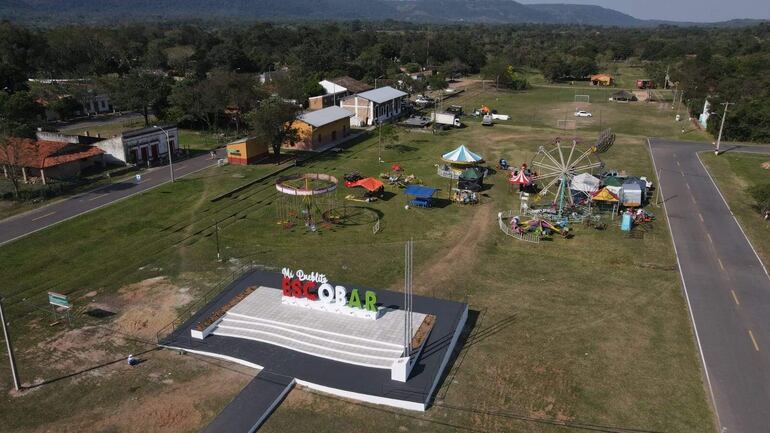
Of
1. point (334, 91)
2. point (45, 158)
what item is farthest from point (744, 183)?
point (45, 158)

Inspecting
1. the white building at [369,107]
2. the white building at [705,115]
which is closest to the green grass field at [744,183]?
the white building at [705,115]

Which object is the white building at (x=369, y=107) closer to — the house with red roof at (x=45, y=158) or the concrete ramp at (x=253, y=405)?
the house with red roof at (x=45, y=158)

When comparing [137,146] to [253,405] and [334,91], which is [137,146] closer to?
[253,405]

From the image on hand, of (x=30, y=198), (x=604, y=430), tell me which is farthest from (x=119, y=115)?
(x=604, y=430)

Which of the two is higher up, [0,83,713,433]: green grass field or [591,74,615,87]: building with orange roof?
[591,74,615,87]: building with orange roof

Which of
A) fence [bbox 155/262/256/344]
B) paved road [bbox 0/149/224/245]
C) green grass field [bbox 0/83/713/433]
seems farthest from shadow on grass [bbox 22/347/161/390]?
paved road [bbox 0/149/224/245]

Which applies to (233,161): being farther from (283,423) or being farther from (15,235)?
(283,423)

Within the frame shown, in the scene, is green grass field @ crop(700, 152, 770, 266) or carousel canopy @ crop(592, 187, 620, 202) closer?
green grass field @ crop(700, 152, 770, 266)

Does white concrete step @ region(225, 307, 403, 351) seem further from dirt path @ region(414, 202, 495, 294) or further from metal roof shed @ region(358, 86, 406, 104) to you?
metal roof shed @ region(358, 86, 406, 104)
